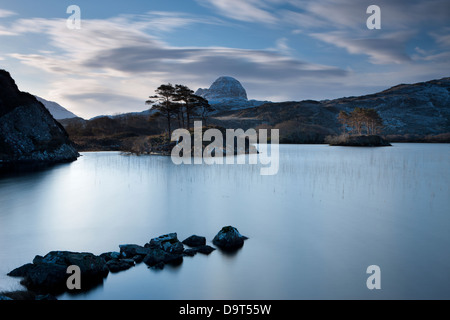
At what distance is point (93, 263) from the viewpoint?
321 inches

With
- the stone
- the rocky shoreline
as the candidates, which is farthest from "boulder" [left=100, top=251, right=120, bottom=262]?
the stone

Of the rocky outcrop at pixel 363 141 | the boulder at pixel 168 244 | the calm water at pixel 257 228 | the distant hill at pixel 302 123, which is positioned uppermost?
the distant hill at pixel 302 123

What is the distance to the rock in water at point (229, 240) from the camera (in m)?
10.4

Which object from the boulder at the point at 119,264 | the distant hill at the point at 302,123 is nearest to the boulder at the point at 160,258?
the boulder at the point at 119,264

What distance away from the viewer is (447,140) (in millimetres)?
95875

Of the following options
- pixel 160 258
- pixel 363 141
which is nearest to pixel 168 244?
pixel 160 258

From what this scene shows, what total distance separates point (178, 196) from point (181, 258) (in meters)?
11.2

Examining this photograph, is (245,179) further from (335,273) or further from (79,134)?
(79,134)

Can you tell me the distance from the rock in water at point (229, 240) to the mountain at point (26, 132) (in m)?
38.1

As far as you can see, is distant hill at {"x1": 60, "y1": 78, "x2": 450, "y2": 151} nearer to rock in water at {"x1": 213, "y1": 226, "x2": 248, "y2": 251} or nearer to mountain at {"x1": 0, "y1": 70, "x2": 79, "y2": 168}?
mountain at {"x1": 0, "y1": 70, "x2": 79, "y2": 168}

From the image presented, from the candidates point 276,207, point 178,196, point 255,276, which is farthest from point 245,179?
point 255,276

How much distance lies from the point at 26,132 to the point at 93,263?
42.5m

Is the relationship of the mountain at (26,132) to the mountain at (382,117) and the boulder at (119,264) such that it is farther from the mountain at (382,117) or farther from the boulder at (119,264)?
the mountain at (382,117)

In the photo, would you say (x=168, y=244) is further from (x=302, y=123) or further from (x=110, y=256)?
(x=302, y=123)
